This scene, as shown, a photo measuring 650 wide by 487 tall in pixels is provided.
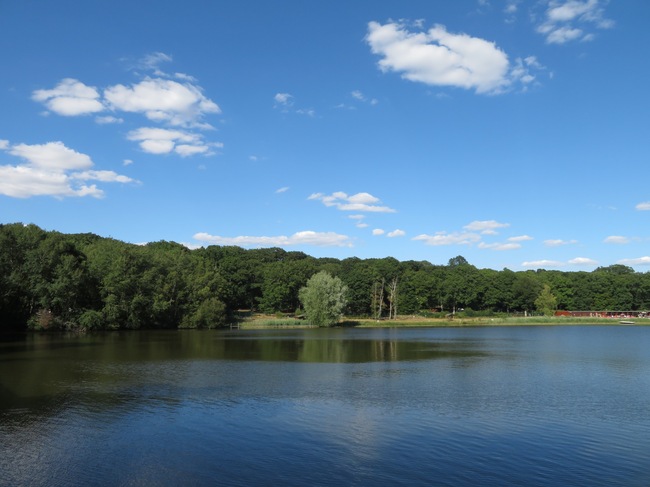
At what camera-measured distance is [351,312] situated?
4665 inches

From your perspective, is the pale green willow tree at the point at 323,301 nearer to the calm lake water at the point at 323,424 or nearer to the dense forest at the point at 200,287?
the dense forest at the point at 200,287

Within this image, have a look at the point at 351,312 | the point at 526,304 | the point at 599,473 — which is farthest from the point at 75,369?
the point at 526,304

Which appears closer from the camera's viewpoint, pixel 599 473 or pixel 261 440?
pixel 599 473

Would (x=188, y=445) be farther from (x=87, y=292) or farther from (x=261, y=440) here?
(x=87, y=292)

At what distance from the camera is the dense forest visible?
6756 cm

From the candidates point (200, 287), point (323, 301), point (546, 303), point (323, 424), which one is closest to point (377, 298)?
point (323, 301)

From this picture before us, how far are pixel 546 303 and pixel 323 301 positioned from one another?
5814cm

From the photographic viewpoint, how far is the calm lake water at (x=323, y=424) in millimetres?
13586

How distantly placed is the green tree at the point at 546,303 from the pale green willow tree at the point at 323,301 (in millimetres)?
53355

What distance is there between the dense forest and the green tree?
2.80 meters

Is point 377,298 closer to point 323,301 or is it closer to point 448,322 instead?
point 448,322

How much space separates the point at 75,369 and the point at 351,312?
8956 cm

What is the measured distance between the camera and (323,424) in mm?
18453

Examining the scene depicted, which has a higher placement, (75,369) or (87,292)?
(87,292)
